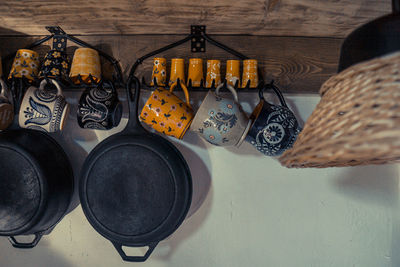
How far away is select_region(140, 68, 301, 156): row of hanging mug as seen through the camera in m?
0.84

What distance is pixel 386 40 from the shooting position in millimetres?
382

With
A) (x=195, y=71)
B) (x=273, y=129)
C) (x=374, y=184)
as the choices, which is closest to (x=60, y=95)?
(x=195, y=71)

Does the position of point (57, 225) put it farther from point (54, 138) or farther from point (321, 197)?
point (321, 197)

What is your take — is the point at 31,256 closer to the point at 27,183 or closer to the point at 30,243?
the point at 30,243

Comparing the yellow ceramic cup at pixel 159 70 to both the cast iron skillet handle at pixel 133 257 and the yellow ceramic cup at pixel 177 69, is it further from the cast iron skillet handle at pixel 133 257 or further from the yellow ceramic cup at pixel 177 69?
the cast iron skillet handle at pixel 133 257

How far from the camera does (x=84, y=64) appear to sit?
93 cm

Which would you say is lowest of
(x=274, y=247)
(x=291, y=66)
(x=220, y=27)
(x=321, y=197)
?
(x=274, y=247)

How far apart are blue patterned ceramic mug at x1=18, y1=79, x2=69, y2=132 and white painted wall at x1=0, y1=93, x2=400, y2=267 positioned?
0.52 feet

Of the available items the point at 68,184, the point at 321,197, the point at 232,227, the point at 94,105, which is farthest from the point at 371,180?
the point at 68,184

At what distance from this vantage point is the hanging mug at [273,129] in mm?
840

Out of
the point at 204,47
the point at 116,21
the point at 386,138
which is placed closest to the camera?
the point at 386,138

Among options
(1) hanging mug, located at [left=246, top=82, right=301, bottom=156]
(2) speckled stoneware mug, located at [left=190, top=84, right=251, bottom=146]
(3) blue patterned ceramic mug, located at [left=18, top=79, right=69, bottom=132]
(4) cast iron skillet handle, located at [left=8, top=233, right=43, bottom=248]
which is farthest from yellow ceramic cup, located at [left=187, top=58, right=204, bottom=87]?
(4) cast iron skillet handle, located at [left=8, top=233, right=43, bottom=248]

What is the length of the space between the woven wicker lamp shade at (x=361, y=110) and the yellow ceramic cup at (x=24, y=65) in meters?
0.93

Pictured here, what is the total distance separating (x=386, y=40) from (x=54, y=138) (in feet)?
3.51
